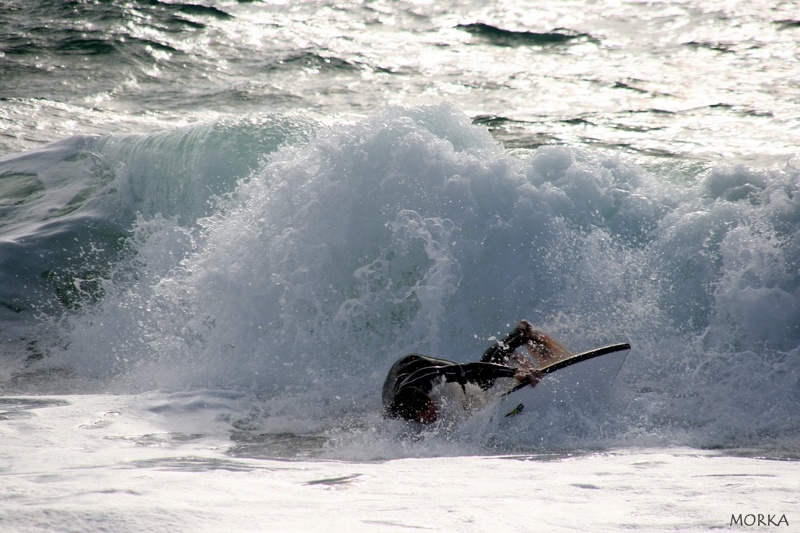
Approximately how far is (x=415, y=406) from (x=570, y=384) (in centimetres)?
113

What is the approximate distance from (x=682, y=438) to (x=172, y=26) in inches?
533

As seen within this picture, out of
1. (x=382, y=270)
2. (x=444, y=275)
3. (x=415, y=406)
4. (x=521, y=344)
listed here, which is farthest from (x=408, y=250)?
(x=415, y=406)

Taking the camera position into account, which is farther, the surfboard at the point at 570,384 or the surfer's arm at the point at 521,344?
the surfer's arm at the point at 521,344

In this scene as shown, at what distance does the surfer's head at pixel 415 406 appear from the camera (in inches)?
204

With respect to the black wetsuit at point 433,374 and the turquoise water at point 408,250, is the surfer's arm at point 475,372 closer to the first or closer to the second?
the black wetsuit at point 433,374

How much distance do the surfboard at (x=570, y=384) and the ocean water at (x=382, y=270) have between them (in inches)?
4.1

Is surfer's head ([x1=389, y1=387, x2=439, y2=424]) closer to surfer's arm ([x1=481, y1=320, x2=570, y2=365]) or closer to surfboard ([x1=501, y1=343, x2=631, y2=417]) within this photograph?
surfboard ([x1=501, y1=343, x2=631, y2=417])

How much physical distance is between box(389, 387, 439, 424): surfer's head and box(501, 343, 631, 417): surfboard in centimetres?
51

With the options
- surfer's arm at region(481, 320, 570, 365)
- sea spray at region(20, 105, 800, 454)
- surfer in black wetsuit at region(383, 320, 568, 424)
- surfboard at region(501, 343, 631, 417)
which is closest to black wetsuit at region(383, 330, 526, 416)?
surfer in black wetsuit at region(383, 320, 568, 424)

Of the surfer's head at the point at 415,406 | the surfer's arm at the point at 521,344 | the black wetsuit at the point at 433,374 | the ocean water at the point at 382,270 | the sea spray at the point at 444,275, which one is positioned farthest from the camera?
the sea spray at the point at 444,275

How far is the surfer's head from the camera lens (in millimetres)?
5188

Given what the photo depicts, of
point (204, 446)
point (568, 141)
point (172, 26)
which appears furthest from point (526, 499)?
point (172, 26)

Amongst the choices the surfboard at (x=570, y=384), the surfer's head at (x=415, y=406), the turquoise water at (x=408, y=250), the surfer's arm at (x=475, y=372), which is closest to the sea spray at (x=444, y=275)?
the turquoise water at (x=408, y=250)

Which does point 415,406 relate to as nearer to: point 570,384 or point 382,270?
point 570,384
